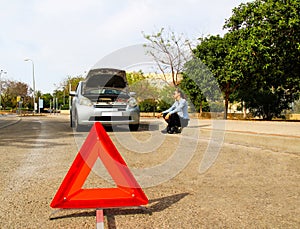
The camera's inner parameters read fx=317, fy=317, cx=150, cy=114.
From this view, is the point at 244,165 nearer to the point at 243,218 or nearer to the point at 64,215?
the point at 243,218

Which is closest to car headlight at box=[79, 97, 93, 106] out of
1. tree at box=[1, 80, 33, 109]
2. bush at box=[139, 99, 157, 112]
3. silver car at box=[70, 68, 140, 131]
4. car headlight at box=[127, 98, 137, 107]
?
silver car at box=[70, 68, 140, 131]

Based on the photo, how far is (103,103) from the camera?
9.31 m

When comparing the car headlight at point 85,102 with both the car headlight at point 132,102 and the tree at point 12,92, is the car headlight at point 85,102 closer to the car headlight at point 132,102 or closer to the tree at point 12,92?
the car headlight at point 132,102

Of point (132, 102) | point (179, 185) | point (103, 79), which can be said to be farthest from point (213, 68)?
point (179, 185)

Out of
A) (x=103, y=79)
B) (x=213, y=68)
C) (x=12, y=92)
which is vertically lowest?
(x=103, y=79)

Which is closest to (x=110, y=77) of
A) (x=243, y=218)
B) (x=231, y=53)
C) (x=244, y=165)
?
(x=244, y=165)

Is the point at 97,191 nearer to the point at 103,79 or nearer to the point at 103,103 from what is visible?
the point at 103,103

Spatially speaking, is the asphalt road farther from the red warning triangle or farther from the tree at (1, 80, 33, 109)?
the tree at (1, 80, 33, 109)

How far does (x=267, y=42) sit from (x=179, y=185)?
1764 centimetres

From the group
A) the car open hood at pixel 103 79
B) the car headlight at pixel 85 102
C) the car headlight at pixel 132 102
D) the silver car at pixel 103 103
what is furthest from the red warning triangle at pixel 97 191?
the car open hood at pixel 103 79

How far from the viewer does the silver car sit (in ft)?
30.3

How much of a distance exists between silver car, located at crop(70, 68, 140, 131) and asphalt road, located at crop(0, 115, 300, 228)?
238cm

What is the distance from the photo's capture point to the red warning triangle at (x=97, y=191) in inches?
104

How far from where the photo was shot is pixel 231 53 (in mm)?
21578
